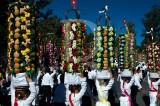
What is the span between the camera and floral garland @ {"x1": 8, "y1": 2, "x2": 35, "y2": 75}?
34.2ft

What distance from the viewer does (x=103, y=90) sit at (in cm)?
1349

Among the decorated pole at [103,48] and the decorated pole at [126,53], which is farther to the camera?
the decorated pole at [126,53]

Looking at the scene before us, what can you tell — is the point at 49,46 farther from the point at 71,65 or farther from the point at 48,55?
the point at 71,65

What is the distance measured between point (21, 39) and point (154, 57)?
8.36 m

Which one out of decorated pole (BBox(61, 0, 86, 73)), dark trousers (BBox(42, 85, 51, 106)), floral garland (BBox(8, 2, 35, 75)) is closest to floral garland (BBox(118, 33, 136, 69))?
dark trousers (BBox(42, 85, 51, 106))

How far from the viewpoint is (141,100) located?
836 inches

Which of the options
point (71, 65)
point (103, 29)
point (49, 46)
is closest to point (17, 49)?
point (71, 65)

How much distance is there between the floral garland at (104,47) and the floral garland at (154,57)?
113 inches

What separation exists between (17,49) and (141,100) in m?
12.0

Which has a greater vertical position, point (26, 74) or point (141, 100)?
point (26, 74)

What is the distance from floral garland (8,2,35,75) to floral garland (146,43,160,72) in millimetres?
7497

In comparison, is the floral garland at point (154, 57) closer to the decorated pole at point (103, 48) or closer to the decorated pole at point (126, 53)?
the decorated pole at point (126, 53)

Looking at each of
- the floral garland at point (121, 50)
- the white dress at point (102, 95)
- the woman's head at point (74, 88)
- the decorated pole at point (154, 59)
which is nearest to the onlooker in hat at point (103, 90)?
the white dress at point (102, 95)

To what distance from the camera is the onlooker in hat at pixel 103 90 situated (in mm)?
13156
